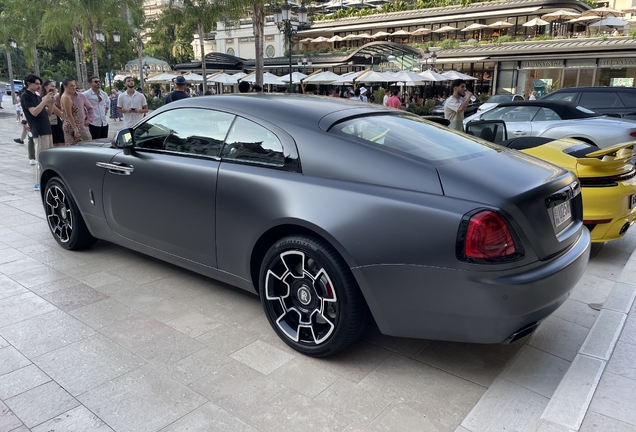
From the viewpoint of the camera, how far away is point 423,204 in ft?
8.15

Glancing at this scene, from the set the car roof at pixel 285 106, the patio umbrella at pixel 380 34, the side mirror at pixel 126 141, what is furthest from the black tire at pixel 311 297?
the patio umbrella at pixel 380 34

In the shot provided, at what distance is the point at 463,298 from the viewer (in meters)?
2.41

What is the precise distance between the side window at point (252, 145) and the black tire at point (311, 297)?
58cm

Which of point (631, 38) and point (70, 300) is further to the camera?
point (631, 38)

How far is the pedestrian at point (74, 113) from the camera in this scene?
23.7 feet

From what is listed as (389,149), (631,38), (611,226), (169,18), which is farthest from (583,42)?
(389,149)

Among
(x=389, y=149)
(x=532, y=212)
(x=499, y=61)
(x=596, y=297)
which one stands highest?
(x=499, y=61)

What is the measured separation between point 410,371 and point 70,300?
2.63 meters

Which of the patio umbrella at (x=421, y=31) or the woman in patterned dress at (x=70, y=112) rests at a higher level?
the patio umbrella at (x=421, y=31)

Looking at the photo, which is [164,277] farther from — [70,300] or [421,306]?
[421,306]

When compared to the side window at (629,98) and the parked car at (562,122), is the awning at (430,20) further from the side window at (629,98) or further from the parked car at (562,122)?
the parked car at (562,122)

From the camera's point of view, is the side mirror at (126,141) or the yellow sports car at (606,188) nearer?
the side mirror at (126,141)

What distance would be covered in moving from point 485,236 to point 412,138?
0.96m

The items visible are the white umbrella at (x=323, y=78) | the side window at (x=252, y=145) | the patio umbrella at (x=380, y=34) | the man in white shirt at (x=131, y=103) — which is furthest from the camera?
the patio umbrella at (x=380, y=34)
